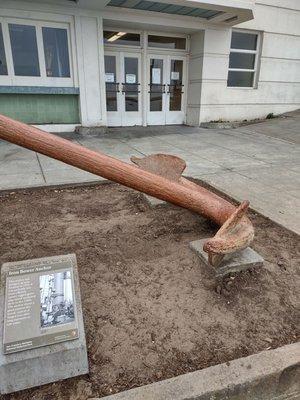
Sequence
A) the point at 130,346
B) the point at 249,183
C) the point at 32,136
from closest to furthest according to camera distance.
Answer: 1. the point at 130,346
2. the point at 32,136
3. the point at 249,183

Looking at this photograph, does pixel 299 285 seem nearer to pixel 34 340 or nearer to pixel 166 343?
pixel 166 343

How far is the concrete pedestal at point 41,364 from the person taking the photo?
164cm

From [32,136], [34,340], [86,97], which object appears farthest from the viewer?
[86,97]

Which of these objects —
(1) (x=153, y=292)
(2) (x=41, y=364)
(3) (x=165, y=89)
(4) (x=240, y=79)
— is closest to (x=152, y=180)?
(1) (x=153, y=292)

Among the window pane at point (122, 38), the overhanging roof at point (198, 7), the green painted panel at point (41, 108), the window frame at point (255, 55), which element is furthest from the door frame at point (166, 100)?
the green painted panel at point (41, 108)

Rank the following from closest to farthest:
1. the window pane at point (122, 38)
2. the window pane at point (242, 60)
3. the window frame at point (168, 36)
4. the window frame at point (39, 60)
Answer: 1. the window frame at point (39, 60)
2. the window pane at point (122, 38)
3. the window frame at point (168, 36)
4. the window pane at point (242, 60)

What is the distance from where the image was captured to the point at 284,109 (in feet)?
41.8

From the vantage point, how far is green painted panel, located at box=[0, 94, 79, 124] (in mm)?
8992

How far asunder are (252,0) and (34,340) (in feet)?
33.4

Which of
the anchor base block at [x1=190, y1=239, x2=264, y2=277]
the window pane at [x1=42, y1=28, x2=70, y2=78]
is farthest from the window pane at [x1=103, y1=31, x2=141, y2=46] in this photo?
the anchor base block at [x1=190, y1=239, x2=264, y2=277]

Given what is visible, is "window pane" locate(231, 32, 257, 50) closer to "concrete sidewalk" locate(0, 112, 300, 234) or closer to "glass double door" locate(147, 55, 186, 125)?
"glass double door" locate(147, 55, 186, 125)

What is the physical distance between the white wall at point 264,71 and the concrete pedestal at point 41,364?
10.4 meters

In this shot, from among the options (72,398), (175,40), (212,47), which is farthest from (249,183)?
(175,40)

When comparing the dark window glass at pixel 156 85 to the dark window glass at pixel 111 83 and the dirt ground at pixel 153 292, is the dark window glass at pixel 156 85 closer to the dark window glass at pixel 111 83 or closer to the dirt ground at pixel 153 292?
the dark window glass at pixel 111 83
